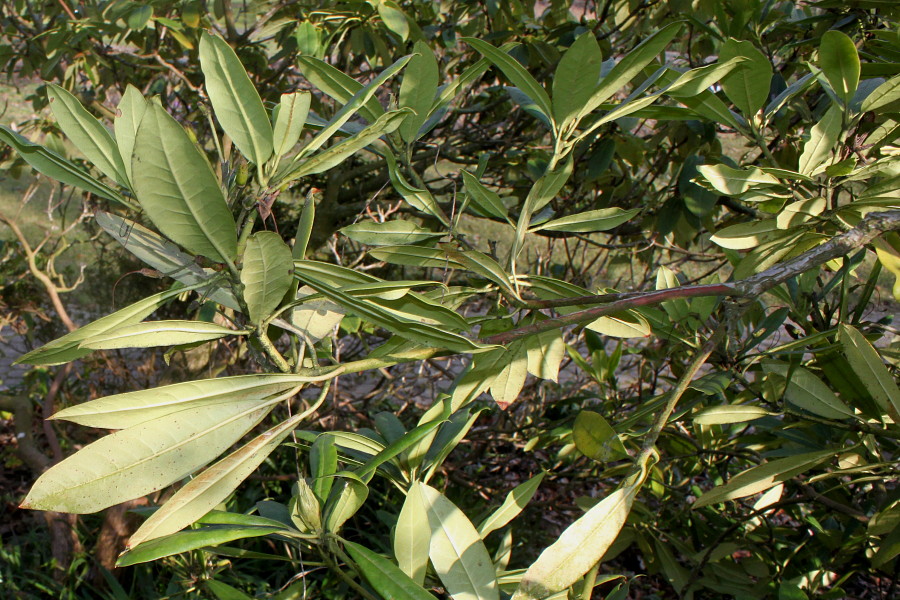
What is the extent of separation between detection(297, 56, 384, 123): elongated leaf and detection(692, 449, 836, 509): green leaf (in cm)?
54

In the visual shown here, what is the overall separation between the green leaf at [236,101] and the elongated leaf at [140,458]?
19 cm

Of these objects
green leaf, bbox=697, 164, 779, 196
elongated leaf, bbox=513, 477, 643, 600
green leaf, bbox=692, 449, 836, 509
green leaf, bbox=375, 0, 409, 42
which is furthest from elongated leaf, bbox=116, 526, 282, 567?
green leaf, bbox=375, 0, 409, 42

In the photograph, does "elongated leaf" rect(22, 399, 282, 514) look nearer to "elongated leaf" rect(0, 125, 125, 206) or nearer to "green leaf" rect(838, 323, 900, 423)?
"elongated leaf" rect(0, 125, 125, 206)

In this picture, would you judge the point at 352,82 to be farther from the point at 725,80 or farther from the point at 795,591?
the point at 795,591

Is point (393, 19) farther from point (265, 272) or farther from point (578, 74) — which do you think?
point (265, 272)

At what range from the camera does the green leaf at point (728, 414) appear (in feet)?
2.77

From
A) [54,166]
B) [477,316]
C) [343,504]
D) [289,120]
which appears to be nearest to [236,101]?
[289,120]

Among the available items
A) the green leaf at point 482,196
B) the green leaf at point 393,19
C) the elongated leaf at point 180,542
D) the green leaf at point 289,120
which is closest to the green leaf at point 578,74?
the green leaf at point 482,196

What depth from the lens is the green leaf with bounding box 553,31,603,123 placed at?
0.66 metres

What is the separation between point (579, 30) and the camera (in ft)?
5.41

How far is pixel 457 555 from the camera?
2.06 ft

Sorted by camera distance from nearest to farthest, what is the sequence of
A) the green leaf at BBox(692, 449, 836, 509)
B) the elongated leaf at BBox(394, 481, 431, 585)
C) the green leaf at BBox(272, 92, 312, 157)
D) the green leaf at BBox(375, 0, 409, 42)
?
the green leaf at BBox(272, 92, 312, 157) < the elongated leaf at BBox(394, 481, 431, 585) < the green leaf at BBox(692, 449, 836, 509) < the green leaf at BBox(375, 0, 409, 42)

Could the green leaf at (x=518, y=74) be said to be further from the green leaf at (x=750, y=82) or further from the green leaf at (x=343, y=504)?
the green leaf at (x=343, y=504)

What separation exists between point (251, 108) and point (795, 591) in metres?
1.03
